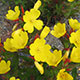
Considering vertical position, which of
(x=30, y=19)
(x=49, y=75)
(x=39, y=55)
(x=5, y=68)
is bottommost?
(x=49, y=75)

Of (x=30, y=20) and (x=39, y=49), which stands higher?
(x=30, y=20)

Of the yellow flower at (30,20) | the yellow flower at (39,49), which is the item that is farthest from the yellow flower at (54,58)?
the yellow flower at (30,20)

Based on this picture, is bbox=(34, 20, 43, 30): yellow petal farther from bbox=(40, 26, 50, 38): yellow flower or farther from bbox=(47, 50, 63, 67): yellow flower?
bbox=(47, 50, 63, 67): yellow flower

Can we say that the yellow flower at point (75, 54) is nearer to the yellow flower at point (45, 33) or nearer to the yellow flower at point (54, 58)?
the yellow flower at point (54, 58)

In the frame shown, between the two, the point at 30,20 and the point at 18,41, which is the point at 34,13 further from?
the point at 18,41

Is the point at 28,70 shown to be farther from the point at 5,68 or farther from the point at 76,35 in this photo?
the point at 76,35

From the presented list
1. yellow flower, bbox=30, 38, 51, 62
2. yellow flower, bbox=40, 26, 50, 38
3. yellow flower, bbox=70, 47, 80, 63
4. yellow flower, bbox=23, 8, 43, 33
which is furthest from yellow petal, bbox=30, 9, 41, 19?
yellow flower, bbox=70, 47, 80, 63

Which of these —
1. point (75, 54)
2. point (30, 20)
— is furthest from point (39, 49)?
point (30, 20)

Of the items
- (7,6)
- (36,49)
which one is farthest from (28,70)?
(7,6)
